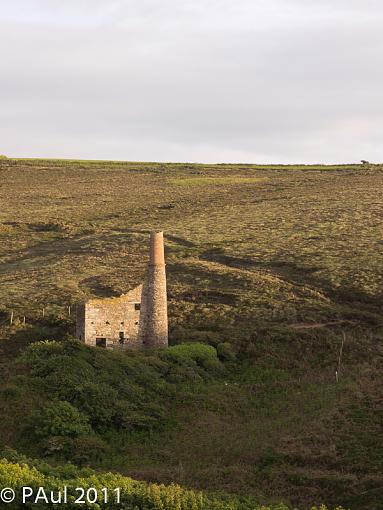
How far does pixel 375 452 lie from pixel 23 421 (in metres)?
13.1

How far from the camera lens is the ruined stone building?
38.2 m

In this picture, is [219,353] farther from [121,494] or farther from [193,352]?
[121,494]

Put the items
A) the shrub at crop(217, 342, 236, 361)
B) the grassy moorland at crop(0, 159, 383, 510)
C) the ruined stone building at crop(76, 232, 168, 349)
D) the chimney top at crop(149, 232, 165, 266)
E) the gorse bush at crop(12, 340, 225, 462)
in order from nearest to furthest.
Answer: the grassy moorland at crop(0, 159, 383, 510), the gorse bush at crop(12, 340, 225, 462), the ruined stone building at crop(76, 232, 168, 349), the chimney top at crop(149, 232, 165, 266), the shrub at crop(217, 342, 236, 361)

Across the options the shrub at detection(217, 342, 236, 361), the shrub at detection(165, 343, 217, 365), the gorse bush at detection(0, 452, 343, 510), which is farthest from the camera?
the shrub at detection(217, 342, 236, 361)

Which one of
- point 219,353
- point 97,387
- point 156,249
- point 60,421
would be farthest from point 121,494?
point 219,353

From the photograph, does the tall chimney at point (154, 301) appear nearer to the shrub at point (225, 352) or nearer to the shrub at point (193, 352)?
the shrub at point (193, 352)

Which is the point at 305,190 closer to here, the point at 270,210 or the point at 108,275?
the point at 270,210

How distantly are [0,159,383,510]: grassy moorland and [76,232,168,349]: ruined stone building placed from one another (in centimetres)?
175

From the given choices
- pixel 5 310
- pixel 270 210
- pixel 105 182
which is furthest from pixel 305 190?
pixel 5 310

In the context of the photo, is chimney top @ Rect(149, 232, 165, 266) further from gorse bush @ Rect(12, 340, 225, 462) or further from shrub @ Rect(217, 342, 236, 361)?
shrub @ Rect(217, 342, 236, 361)

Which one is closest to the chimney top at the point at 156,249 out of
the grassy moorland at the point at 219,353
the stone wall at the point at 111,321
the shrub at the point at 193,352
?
the stone wall at the point at 111,321

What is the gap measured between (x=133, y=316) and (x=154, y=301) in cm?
123

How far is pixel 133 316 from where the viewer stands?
38875mm

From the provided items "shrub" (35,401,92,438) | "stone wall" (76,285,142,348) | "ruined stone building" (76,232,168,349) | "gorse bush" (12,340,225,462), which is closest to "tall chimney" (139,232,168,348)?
"ruined stone building" (76,232,168,349)
